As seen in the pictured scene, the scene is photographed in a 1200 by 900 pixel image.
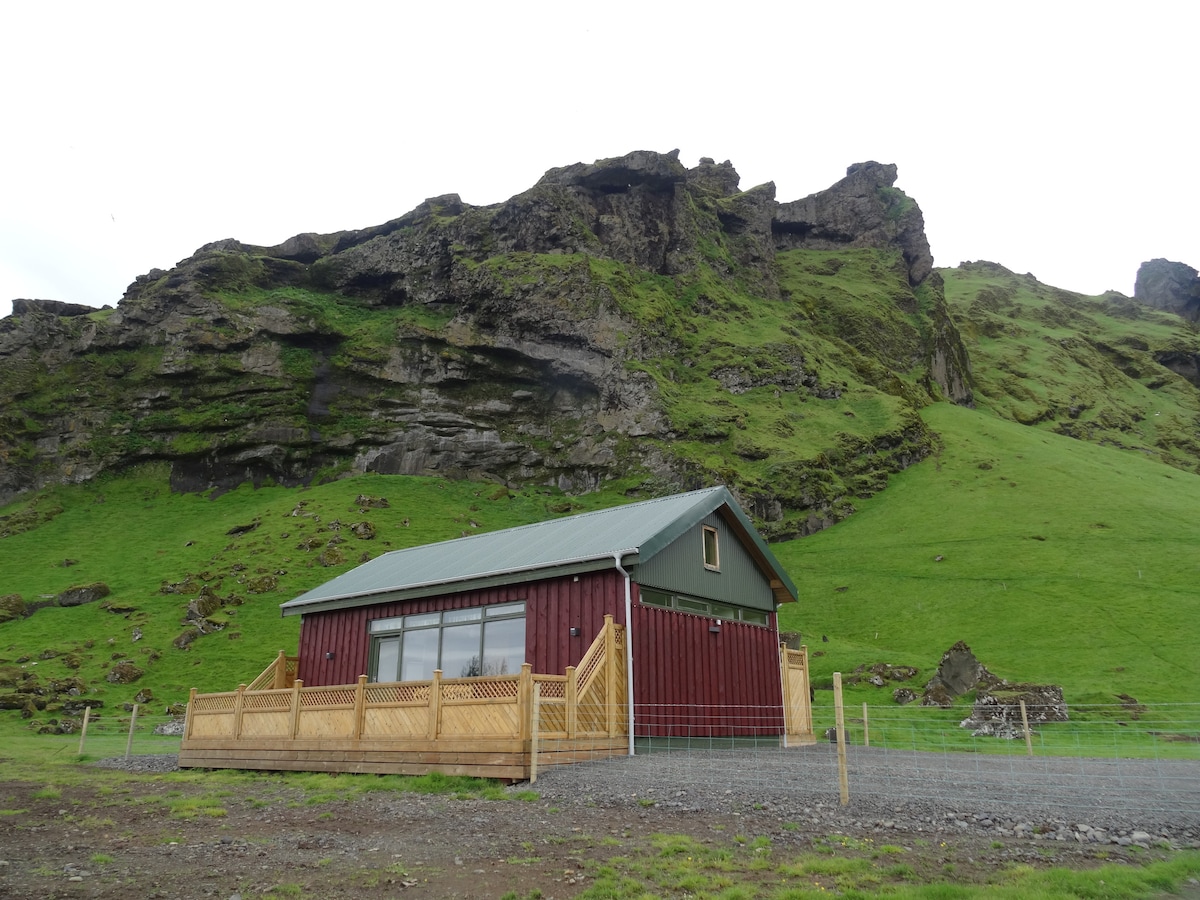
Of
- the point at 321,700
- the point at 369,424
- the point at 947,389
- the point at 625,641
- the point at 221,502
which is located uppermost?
the point at 947,389

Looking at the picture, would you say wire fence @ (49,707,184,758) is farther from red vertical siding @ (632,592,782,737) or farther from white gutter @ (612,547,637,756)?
red vertical siding @ (632,592,782,737)

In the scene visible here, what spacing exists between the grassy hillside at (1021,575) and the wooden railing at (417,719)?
73.8ft

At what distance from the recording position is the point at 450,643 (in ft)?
73.5

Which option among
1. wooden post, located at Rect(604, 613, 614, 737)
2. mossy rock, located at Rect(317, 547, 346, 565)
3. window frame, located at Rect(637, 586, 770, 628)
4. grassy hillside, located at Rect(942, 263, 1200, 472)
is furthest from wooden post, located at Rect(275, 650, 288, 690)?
grassy hillside, located at Rect(942, 263, 1200, 472)

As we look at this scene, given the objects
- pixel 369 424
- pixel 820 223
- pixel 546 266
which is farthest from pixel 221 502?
pixel 820 223

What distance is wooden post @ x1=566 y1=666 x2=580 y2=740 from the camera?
55.5ft

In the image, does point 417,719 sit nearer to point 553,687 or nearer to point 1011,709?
point 553,687

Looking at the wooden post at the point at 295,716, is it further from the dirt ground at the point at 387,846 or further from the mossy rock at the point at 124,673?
the mossy rock at the point at 124,673

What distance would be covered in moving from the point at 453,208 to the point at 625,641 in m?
88.4

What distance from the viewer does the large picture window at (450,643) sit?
2128cm

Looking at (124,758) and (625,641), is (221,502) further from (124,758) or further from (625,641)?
(625,641)

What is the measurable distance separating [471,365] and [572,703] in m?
66.6

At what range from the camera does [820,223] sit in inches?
5044

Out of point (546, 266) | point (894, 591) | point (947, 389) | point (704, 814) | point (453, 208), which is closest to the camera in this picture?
point (704, 814)
